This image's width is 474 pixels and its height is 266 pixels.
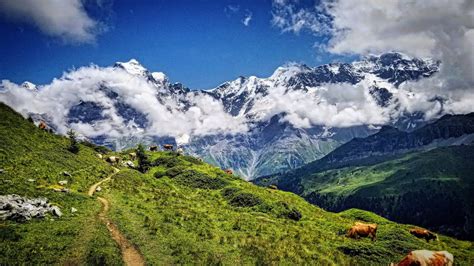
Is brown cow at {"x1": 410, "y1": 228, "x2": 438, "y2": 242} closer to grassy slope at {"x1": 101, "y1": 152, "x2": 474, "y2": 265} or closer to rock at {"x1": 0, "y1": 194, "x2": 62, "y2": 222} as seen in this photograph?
grassy slope at {"x1": 101, "y1": 152, "x2": 474, "y2": 265}

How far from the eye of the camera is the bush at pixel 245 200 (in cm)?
8462

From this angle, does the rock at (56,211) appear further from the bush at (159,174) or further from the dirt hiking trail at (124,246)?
the bush at (159,174)

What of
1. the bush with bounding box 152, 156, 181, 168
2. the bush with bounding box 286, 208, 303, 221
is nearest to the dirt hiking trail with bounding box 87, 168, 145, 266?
the bush with bounding box 286, 208, 303, 221

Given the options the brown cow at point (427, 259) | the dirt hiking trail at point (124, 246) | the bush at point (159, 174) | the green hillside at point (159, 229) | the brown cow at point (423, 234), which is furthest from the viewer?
the bush at point (159, 174)

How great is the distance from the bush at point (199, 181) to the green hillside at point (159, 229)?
331 inches

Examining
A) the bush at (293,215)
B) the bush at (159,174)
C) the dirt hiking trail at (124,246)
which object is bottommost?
the dirt hiking trail at (124,246)

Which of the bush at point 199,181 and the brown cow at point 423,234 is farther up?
the bush at point 199,181

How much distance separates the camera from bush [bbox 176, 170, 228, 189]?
106 meters

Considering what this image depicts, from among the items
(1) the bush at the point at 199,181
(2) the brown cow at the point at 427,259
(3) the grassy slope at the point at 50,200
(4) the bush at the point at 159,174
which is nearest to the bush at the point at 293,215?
(1) the bush at the point at 199,181

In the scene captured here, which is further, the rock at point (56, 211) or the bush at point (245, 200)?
the bush at point (245, 200)

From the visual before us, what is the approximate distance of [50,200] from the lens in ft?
175

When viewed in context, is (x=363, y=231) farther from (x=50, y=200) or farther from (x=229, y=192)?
(x=50, y=200)

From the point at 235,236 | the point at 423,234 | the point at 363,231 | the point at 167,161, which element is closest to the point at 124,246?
the point at 235,236

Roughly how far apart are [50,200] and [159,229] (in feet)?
53.9
